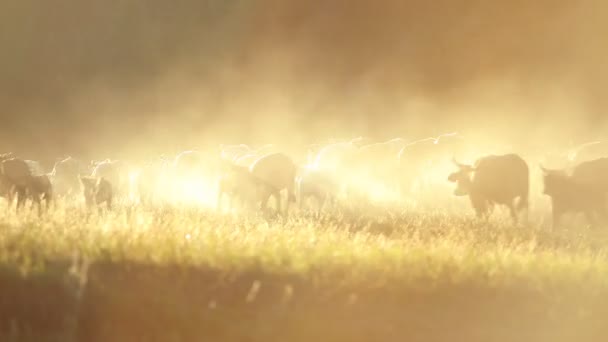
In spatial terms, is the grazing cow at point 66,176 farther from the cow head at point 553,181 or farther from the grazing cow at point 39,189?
the cow head at point 553,181

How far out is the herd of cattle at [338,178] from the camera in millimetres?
15609

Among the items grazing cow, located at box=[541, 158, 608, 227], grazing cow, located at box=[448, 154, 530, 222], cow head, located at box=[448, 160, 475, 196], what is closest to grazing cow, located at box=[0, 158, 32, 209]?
cow head, located at box=[448, 160, 475, 196]

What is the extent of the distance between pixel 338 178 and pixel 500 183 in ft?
15.8

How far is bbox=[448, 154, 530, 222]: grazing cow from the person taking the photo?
51.1 feet

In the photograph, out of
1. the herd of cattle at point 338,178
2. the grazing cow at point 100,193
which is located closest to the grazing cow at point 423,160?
the herd of cattle at point 338,178

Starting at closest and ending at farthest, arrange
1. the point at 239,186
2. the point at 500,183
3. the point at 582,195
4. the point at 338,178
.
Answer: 1. the point at 582,195
2. the point at 500,183
3. the point at 239,186
4. the point at 338,178

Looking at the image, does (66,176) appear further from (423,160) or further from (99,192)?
(423,160)

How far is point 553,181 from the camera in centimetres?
1578

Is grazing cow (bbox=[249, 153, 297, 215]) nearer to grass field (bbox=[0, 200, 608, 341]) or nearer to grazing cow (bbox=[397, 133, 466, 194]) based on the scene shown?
grazing cow (bbox=[397, 133, 466, 194])

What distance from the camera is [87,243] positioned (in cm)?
867

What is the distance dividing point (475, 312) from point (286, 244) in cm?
266

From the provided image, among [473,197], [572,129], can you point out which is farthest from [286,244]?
[572,129]

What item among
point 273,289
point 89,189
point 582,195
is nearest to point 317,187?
point 89,189

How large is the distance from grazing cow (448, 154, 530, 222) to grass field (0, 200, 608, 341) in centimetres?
574
